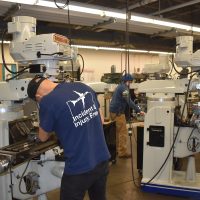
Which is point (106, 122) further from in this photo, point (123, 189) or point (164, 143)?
point (164, 143)

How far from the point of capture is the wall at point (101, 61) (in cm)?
955

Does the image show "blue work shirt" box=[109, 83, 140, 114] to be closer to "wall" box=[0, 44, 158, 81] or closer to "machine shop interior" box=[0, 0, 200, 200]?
"machine shop interior" box=[0, 0, 200, 200]

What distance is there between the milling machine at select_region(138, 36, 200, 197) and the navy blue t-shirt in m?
1.69

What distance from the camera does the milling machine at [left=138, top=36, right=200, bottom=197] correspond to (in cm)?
335

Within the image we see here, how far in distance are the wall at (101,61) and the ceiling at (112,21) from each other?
2.37 m

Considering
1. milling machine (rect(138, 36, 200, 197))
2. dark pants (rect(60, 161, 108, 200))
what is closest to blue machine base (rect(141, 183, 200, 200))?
milling machine (rect(138, 36, 200, 197))

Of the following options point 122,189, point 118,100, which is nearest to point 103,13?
point 118,100

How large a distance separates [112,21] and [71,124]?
113 inches

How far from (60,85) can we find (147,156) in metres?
1.97

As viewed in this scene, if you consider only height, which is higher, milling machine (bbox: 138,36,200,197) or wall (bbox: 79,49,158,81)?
wall (bbox: 79,49,158,81)

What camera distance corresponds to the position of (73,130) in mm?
1832

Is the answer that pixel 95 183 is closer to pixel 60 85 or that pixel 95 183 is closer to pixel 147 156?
pixel 60 85

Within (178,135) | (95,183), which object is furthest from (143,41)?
(95,183)

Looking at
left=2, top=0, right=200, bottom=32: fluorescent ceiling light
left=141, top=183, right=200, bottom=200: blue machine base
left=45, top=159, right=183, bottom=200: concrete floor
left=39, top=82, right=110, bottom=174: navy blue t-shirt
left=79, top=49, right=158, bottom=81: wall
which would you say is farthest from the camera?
left=79, top=49, right=158, bottom=81: wall
